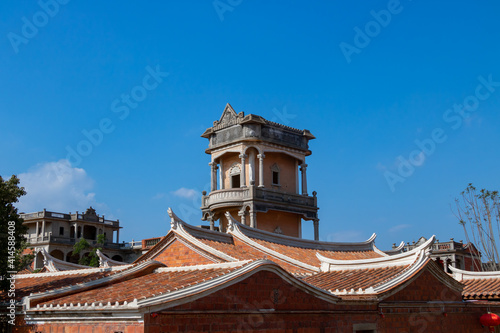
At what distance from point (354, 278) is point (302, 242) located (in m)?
9.36

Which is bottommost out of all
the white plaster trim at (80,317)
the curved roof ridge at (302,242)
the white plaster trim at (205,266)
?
the white plaster trim at (80,317)

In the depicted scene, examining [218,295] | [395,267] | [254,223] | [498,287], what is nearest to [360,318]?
[395,267]

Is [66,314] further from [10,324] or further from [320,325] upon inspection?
[320,325]

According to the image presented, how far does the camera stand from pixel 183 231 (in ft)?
58.4

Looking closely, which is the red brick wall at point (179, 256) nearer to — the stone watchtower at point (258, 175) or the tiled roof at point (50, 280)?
the tiled roof at point (50, 280)

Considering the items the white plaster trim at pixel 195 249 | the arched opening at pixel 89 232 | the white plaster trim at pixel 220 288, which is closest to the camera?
the white plaster trim at pixel 220 288

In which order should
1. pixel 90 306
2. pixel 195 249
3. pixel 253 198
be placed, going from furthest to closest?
pixel 253 198, pixel 195 249, pixel 90 306

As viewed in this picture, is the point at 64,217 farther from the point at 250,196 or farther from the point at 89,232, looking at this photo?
the point at 250,196

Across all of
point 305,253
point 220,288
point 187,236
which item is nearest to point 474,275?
point 305,253

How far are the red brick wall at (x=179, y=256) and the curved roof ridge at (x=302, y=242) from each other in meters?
3.72

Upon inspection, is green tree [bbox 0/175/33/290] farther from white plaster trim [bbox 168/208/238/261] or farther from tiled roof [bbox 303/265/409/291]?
tiled roof [bbox 303/265/409/291]

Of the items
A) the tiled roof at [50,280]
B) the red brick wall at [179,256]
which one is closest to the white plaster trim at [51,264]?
the tiled roof at [50,280]

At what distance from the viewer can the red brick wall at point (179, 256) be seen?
17.3m

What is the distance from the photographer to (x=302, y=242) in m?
23.8
